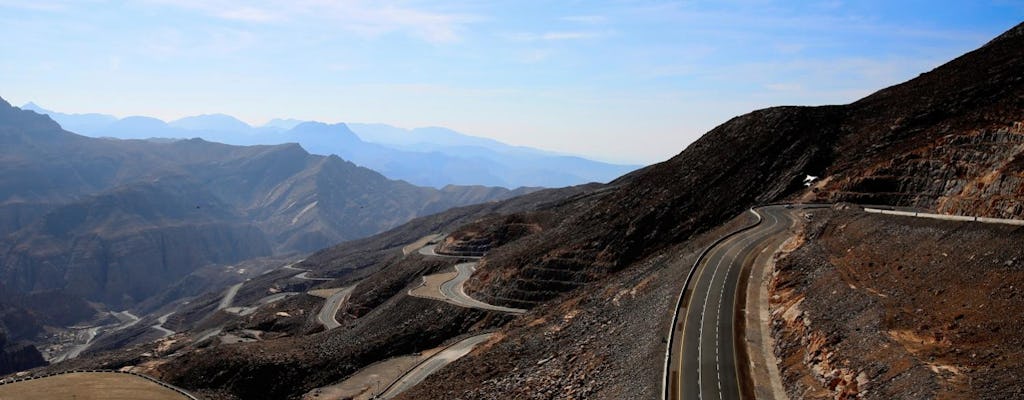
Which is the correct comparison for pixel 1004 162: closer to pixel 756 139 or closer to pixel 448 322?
pixel 756 139

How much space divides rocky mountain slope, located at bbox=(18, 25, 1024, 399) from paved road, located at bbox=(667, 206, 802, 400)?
1031mm

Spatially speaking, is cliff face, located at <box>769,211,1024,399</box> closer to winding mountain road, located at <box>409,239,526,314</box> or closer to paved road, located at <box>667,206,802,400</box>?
paved road, located at <box>667,206,802,400</box>

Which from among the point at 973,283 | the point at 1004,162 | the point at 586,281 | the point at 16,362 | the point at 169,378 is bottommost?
the point at 16,362

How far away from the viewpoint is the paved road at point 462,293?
6253 centimetres

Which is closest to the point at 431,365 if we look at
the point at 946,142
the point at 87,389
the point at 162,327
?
the point at 87,389

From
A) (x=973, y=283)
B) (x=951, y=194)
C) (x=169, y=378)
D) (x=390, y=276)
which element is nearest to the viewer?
(x=973, y=283)

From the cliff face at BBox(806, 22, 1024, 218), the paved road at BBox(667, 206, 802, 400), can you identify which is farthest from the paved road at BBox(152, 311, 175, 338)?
the cliff face at BBox(806, 22, 1024, 218)

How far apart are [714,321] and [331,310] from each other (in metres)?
65.2

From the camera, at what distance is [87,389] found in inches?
1705

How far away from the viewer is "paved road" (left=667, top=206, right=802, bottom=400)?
28.4m

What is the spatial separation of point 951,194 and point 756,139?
2964 cm

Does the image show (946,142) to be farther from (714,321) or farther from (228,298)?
(228,298)

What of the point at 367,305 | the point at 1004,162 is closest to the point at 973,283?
the point at 1004,162

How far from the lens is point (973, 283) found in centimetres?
2572
